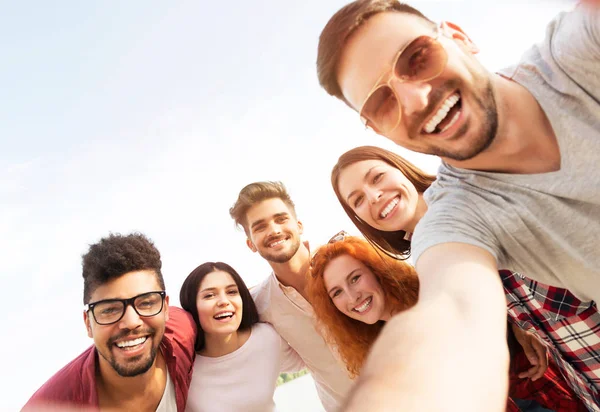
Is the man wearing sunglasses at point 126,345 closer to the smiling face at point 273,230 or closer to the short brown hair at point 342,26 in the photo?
the smiling face at point 273,230

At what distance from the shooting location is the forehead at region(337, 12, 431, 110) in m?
1.42

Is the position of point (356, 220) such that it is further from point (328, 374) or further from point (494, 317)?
point (494, 317)

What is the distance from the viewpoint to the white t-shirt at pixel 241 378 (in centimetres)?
335

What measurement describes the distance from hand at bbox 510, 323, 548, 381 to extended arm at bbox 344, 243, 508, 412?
1.47 m

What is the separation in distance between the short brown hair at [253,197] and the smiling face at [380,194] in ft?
4.23

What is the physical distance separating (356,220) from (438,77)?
1.99 metres

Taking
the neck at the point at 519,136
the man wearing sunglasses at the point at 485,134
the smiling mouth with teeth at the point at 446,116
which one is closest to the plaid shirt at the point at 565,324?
the man wearing sunglasses at the point at 485,134

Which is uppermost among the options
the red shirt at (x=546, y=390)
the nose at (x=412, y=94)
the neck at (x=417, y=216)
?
the nose at (x=412, y=94)

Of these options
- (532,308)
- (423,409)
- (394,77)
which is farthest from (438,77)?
(532,308)

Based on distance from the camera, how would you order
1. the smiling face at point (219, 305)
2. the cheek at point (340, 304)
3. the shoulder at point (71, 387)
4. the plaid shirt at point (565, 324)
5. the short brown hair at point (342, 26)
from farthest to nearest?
the smiling face at point (219, 305) < the cheek at point (340, 304) < the shoulder at point (71, 387) < the plaid shirt at point (565, 324) < the short brown hair at point (342, 26)

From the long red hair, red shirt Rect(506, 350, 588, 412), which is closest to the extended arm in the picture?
red shirt Rect(506, 350, 588, 412)

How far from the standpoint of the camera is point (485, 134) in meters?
1.37

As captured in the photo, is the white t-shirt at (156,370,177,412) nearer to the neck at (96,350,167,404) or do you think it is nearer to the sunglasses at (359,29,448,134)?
the neck at (96,350,167,404)

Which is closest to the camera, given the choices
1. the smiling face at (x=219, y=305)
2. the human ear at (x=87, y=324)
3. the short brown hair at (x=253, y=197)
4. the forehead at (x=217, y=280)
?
the human ear at (x=87, y=324)
